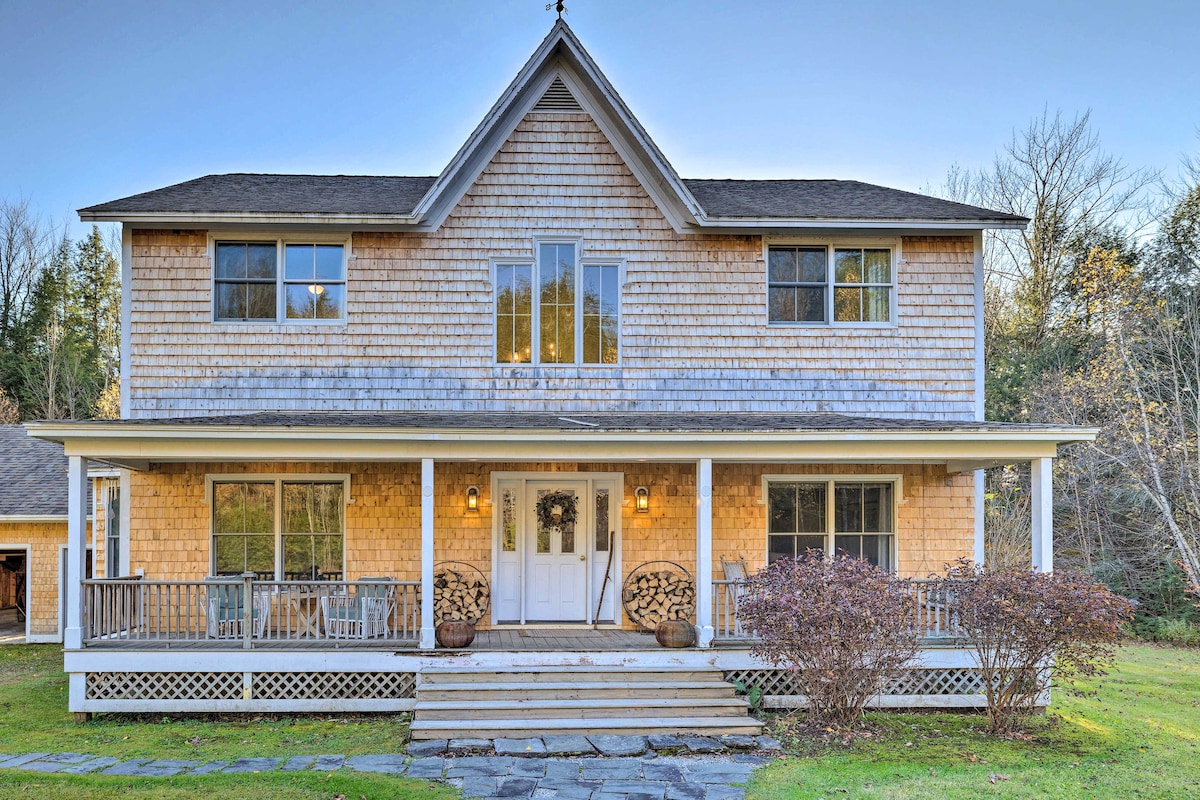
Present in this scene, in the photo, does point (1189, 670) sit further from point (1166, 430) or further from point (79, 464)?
point (79, 464)

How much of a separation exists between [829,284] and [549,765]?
7585mm

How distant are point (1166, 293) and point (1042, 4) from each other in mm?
8497

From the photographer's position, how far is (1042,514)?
977 cm

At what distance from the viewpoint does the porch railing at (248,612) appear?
31.1 ft

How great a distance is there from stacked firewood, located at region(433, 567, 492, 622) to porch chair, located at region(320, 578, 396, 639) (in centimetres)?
87

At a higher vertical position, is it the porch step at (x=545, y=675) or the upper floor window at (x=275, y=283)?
the upper floor window at (x=275, y=283)

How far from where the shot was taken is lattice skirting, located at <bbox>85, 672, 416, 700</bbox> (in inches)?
370

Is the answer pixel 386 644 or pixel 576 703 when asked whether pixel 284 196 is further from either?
pixel 576 703

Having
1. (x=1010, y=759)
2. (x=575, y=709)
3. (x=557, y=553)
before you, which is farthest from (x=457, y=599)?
(x=1010, y=759)

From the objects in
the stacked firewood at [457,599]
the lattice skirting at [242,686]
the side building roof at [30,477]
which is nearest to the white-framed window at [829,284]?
the stacked firewood at [457,599]

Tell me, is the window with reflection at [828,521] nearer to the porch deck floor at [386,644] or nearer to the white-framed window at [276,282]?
the porch deck floor at [386,644]

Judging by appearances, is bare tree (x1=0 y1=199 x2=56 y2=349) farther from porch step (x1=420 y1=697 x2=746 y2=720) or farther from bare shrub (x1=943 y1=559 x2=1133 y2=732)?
bare shrub (x1=943 y1=559 x2=1133 y2=732)

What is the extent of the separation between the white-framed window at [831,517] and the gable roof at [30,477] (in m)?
12.9

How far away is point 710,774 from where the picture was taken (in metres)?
7.34
